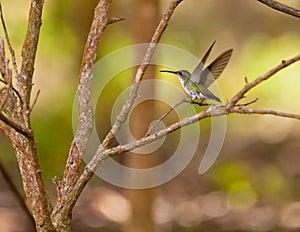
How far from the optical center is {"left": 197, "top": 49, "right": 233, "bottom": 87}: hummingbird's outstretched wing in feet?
4.26

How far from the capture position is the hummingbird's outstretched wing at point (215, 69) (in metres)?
1.30

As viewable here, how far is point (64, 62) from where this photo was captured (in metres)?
6.04

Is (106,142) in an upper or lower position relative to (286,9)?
lower

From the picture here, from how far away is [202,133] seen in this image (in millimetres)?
6262

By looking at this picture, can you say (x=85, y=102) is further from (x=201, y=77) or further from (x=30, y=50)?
(x=201, y=77)

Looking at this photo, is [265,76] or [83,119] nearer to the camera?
[265,76]

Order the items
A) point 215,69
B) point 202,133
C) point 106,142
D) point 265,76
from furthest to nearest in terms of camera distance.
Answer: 1. point 202,133
2. point 215,69
3. point 106,142
4. point 265,76

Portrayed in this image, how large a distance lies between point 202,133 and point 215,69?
494 cm

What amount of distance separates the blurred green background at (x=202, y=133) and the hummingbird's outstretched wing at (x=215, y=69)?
2.83m

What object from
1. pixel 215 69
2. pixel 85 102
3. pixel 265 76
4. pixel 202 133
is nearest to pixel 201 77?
pixel 215 69

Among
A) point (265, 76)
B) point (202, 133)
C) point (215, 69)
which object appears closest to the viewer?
point (265, 76)

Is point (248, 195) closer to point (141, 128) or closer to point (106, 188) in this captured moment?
point (106, 188)

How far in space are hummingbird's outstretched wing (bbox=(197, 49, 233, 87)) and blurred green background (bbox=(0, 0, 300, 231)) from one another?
2.83 metres

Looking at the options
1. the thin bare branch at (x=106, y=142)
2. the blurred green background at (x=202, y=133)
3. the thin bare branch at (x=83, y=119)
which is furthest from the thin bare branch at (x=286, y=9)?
the blurred green background at (x=202, y=133)
